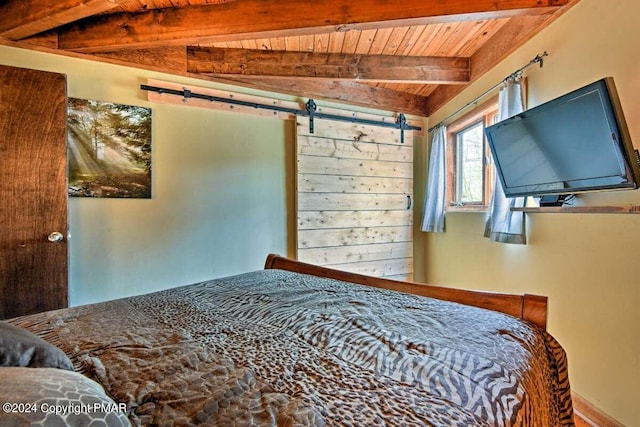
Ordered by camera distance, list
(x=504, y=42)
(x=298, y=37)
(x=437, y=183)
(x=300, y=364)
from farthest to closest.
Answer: (x=437, y=183), (x=298, y=37), (x=504, y=42), (x=300, y=364)

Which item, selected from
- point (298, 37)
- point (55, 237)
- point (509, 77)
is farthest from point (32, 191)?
point (509, 77)

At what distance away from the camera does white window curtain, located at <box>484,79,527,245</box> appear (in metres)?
2.11

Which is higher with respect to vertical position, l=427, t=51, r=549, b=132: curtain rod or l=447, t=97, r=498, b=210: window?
l=427, t=51, r=549, b=132: curtain rod

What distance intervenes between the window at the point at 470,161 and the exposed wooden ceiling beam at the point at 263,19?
908mm

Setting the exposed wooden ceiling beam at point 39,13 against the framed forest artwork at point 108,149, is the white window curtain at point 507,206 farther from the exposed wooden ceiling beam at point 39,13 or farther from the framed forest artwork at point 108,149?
the framed forest artwork at point 108,149

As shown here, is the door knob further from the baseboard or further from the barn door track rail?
the baseboard

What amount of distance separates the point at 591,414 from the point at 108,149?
350 cm

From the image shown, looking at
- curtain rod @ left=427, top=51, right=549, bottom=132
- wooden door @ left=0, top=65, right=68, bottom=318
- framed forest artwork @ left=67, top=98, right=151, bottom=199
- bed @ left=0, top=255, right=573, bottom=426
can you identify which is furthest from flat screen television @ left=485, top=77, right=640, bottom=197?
wooden door @ left=0, top=65, right=68, bottom=318

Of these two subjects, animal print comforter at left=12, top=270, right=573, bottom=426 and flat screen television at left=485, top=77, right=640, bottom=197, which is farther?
flat screen television at left=485, top=77, right=640, bottom=197

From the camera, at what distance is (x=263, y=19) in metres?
2.01

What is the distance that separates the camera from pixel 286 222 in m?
3.05

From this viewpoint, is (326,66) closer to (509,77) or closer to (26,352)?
(509,77)

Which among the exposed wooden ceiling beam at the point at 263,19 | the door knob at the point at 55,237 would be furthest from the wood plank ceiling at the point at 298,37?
the door knob at the point at 55,237

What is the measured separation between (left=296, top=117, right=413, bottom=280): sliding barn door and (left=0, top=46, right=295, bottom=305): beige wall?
216 mm
